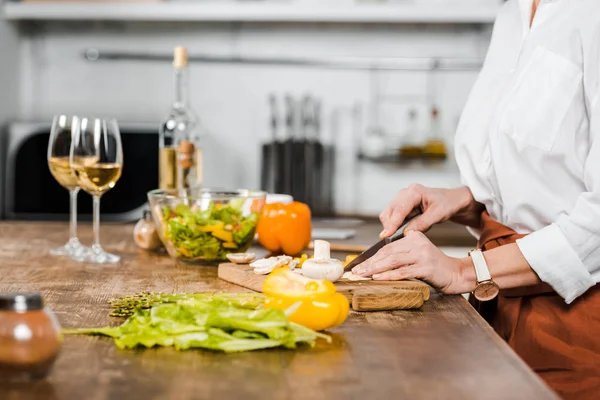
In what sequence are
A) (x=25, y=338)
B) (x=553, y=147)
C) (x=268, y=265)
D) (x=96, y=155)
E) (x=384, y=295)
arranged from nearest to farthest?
(x=25, y=338)
(x=384, y=295)
(x=268, y=265)
(x=553, y=147)
(x=96, y=155)

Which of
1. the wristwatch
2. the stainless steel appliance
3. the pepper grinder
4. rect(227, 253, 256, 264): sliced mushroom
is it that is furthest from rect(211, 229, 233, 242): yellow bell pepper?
the stainless steel appliance

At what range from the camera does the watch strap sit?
1232mm

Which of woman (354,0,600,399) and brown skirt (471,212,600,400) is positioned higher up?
woman (354,0,600,399)

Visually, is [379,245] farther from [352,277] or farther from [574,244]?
[574,244]

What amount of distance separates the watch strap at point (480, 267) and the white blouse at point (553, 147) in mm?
66

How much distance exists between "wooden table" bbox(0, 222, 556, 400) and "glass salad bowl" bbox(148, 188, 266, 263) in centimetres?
29

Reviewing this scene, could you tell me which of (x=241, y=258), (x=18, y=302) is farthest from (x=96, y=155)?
(x=18, y=302)

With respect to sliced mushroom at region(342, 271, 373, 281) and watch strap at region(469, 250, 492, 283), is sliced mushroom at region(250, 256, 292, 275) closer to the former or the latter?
sliced mushroom at region(342, 271, 373, 281)

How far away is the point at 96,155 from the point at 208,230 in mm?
242

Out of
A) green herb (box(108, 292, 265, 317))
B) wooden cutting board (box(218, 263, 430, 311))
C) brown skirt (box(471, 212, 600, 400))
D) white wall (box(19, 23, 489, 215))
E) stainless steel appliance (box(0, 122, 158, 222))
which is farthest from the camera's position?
white wall (box(19, 23, 489, 215))

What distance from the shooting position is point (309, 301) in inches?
35.9

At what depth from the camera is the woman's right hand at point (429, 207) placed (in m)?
1.46

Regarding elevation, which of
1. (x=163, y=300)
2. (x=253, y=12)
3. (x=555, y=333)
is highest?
(x=253, y=12)

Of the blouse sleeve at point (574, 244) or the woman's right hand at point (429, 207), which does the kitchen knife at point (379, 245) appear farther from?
the blouse sleeve at point (574, 244)
